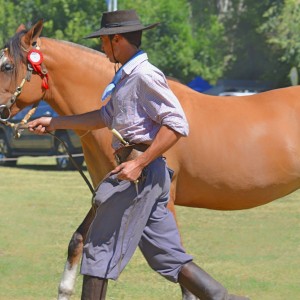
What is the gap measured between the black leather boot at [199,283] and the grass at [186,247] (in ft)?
8.45

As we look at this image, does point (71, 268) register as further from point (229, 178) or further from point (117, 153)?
point (117, 153)

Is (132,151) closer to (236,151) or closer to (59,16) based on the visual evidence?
(236,151)

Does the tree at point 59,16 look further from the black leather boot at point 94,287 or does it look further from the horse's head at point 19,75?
the black leather boot at point 94,287

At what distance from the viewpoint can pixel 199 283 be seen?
20.5ft

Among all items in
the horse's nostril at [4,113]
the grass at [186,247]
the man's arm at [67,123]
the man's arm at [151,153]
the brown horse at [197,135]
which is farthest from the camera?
the grass at [186,247]

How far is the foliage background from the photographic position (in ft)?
158

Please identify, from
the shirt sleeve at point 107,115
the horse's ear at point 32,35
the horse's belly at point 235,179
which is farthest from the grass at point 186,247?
the shirt sleeve at point 107,115

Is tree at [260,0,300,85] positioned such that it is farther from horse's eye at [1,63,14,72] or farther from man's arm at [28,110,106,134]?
man's arm at [28,110,106,134]

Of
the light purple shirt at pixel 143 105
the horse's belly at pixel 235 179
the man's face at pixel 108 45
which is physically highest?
A: the man's face at pixel 108 45

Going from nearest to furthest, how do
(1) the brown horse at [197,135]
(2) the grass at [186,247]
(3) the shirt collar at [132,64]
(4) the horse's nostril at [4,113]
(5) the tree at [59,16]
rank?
(3) the shirt collar at [132,64] < (1) the brown horse at [197,135] < (4) the horse's nostril at [4,113] < (2) the grass at [186,247] < (5) the tree at [59,16]

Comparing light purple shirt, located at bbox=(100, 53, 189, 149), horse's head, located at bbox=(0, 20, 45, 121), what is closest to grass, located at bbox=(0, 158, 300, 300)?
horse's head, located at bbox=(0, 20, 45, 121)

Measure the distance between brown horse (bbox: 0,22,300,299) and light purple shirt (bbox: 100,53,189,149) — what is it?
174 cm

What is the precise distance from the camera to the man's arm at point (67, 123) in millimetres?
6547

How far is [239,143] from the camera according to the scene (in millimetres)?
8125
